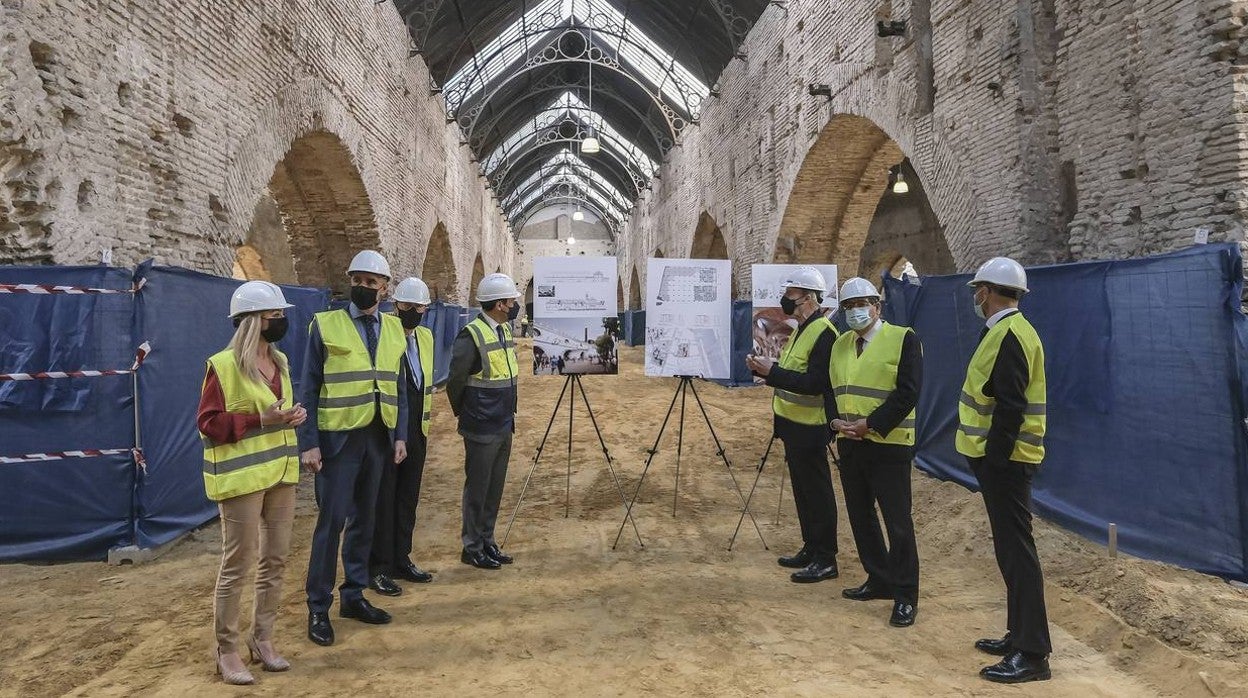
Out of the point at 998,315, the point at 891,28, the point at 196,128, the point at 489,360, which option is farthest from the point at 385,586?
the point at 891,28

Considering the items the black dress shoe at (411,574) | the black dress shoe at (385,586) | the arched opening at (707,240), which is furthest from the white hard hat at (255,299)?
the arched opening at (707,240)

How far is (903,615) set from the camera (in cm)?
376

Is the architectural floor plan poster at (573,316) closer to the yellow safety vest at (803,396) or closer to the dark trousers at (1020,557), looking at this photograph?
the yellow safety vest at (803,396)

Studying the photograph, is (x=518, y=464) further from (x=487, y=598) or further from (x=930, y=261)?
(x=930, y=261)

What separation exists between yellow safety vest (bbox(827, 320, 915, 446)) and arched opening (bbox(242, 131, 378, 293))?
8729 mm

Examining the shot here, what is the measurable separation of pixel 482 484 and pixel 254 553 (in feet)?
5.41

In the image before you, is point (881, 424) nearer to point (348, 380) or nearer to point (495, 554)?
point (495, 554)

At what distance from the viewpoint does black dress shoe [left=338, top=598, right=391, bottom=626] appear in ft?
12.1

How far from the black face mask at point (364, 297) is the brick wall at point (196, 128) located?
8.54ft

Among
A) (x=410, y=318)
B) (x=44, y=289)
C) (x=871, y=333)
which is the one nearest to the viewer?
(x=871, y=333)

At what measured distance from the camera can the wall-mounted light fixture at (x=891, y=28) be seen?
27.9 feet

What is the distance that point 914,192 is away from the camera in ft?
51.0

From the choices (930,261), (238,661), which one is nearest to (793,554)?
(238,661)

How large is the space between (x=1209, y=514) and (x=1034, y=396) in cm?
160
